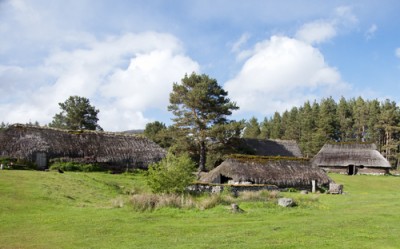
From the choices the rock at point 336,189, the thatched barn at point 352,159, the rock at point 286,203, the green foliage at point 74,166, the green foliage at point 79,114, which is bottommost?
the rock at point 336,189

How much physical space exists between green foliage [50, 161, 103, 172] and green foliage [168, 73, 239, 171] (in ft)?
48.9

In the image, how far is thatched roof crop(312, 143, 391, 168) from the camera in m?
57.0

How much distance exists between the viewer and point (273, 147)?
63.1 metres

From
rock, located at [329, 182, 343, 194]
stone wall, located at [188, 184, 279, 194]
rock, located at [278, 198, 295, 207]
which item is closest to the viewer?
rock, located at [278, 198, 295, 207]

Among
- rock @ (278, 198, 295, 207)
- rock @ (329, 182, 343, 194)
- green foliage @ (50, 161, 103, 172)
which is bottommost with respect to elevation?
rock @ (329, 182, 343, 194)

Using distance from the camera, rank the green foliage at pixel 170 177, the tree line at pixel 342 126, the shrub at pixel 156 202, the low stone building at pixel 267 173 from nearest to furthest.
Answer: the shrub at pixel 156 202
the green foliage at pixel 170 177
the low stone building at pixel 267 173
the tree line at pixel 342 126

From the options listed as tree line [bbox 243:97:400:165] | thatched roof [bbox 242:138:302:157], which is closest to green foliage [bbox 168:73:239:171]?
thatched roof [bbox 242:138:302:157]

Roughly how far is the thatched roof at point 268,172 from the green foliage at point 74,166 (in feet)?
34.6

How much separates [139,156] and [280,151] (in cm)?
3007

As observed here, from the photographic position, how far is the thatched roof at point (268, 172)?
113 ft

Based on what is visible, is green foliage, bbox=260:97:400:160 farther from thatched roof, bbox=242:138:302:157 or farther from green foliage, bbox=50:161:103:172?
green foliage, bbox=50:161:103:172

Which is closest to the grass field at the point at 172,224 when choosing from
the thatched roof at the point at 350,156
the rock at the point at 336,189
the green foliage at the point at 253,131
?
the rock at the point at 336,189

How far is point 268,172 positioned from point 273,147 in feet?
92.4

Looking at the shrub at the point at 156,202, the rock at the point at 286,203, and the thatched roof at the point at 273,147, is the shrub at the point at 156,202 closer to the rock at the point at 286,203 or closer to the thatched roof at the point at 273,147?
the rock at the point at 286,203
